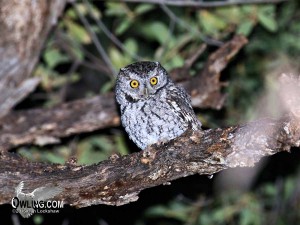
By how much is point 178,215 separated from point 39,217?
64.1 inches

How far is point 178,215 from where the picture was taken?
6.61m

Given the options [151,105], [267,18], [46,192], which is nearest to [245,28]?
[267,18]

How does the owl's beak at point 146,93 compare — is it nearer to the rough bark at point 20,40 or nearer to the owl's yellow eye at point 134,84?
the owl's yellow eye at point 134,84

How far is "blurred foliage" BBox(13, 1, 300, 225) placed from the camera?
20.4 ft

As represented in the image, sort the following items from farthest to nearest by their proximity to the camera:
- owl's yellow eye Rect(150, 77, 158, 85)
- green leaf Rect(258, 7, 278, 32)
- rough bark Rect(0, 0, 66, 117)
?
green leaf Rect(258, 7, 278, 32) < rough bark Rect(0, 0, 66, 117) < owl's yellow eye Rect(150, 77, 158, 85)

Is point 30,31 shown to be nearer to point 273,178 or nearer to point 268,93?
point 268,93

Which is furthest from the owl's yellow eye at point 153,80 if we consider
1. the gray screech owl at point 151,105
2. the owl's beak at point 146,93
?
the owl's beak at point 146,93

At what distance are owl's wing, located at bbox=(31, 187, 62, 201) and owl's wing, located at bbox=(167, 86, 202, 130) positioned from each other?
1292 millimetres

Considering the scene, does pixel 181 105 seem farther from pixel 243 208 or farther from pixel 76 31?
pixel 243 208

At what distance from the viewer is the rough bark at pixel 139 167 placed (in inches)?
143

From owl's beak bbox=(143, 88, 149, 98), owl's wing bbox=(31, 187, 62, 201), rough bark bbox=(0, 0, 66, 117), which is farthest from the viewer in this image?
rough bark bbox=(0, 0, 66, 117)

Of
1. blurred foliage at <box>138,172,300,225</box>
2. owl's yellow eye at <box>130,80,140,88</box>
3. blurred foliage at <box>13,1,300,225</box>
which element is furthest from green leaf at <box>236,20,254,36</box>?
blurred foliage at <box>138,172,300,225</box>

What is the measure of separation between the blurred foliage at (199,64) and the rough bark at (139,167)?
6.94 ft

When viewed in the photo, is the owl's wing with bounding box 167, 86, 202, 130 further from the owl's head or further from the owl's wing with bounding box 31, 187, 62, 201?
the owl's wing with bounding box 31, 187, 62, 201
